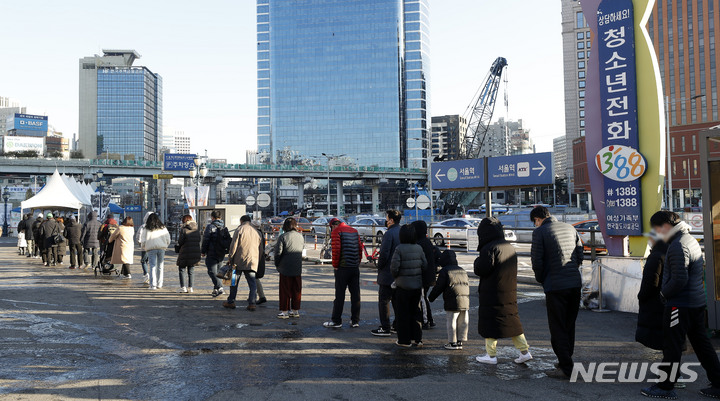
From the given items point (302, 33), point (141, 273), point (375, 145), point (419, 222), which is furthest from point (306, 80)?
point (419, 222)

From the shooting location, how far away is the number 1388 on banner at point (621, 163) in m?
10.4

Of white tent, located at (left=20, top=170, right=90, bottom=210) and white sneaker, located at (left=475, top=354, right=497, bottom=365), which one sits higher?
white tent, located at (left=20, top=170, right=90, bottom=210)

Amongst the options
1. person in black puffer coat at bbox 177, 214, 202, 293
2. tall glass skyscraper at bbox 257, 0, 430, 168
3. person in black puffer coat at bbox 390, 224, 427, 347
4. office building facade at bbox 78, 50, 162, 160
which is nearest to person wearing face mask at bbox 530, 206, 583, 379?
person in black puffer coat at bbox 390, 224, 427, 347

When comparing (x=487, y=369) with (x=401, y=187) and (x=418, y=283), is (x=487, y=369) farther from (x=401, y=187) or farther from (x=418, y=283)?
(x=401, y=187)

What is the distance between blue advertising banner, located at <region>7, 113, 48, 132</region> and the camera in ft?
329

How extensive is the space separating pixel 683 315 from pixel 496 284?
5.99 ft

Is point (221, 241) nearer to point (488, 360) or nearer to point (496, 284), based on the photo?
point (488, 360)

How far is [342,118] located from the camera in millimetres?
126938

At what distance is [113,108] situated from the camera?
6919 inches

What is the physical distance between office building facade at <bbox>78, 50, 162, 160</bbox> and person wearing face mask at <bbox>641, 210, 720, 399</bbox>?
606ft

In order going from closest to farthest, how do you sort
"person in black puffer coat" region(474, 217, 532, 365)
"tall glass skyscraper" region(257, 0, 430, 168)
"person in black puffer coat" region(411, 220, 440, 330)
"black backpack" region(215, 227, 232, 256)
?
"person in black puffer coat" region(474, 217, 532, 365), "person in black puffer coat" region(411, 220, 440, 330), "black backpack" region(215, 227, 232, 256), "tall glass skyscraper" region(257, 0, 430, 168)

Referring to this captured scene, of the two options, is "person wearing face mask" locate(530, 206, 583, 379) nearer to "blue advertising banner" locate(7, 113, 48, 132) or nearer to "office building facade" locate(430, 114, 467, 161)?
"blue advertising banner" locate(7, 113, 48, 132)

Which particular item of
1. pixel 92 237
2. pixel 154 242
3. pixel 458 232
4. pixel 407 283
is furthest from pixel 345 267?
pixel 458 232

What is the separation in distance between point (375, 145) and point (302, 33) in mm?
34111
